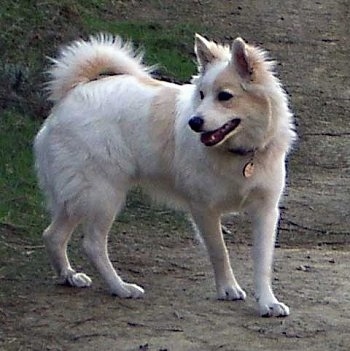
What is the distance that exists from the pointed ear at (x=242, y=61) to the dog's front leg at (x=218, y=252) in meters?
0.73

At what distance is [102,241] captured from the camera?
604 cm

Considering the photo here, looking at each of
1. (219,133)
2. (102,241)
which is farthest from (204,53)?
(102,241)

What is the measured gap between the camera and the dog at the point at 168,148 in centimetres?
566

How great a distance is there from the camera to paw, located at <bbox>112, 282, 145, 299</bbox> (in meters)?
5.96

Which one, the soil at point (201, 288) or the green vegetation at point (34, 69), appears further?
the green vegetation at point (34, 69)

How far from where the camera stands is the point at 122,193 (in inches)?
239

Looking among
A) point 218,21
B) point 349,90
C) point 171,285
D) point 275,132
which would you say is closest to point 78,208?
point 171,285

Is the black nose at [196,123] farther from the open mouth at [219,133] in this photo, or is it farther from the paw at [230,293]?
the paw at [230,293]

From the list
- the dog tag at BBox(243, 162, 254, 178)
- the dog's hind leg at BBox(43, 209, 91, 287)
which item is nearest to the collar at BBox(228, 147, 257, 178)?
the dog tag at BBox(243, 162, 254, 178)

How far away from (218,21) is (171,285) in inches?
328

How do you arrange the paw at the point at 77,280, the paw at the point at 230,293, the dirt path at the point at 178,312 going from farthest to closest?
the paw at the point at 77,280 → the paw at the point at 230,293 → the dirt path at the point at 178,312

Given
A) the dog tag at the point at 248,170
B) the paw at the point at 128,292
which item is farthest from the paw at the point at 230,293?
the dog tag at the point at 248,170

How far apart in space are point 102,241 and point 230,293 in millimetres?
742

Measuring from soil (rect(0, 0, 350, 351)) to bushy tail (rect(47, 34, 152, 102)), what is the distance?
108 centimetres
